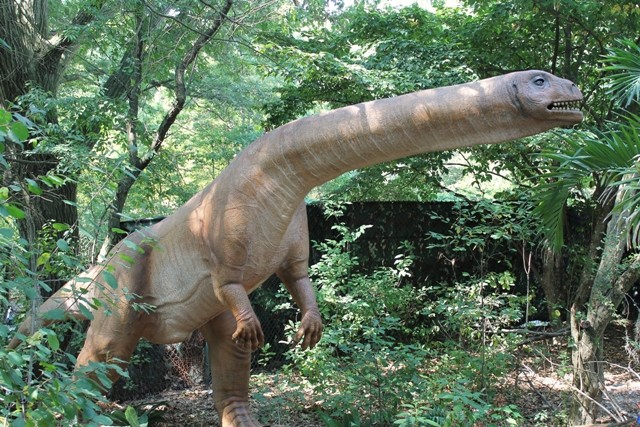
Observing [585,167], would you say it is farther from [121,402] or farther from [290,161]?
[121,402]

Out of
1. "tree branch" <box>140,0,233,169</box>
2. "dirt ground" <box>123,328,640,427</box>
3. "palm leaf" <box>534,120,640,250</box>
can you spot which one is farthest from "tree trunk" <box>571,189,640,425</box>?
"tree branch" <box>140,0,233,169</box>

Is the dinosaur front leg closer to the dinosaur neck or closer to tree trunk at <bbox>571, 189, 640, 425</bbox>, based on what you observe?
the dinosaur neck

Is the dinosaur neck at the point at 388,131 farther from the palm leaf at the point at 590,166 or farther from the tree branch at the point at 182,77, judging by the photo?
the tree branch at the point at 182,77

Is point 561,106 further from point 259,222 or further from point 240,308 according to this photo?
point 240,308

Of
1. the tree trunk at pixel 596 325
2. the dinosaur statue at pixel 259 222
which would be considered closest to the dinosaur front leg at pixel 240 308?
the dinosaur statue at pixel 259 222

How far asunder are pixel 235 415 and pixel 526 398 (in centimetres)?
311

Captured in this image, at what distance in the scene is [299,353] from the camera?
562 centimetres

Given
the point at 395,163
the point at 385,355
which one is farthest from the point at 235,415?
the point at 395,163

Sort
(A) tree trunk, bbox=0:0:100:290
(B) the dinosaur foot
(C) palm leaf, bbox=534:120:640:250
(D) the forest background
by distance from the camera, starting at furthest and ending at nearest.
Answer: (A) tree trunk, bbox=0:0:100:290
(D) the forest background
(B) the dinosaur foot
(C) palm leaf, bbox=534:120:640:250

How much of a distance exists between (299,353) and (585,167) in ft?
9.20

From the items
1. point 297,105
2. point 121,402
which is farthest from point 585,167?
point 121,402

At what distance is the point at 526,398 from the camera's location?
6.21m

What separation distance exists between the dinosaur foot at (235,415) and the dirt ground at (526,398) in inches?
21.3

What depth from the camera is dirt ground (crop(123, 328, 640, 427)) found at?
5355mm
